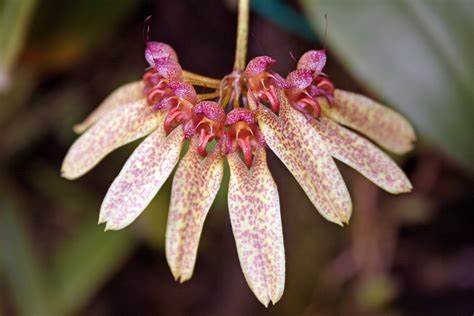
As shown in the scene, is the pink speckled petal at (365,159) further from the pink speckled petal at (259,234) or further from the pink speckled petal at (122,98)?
the pink speckled petal at (122,98)

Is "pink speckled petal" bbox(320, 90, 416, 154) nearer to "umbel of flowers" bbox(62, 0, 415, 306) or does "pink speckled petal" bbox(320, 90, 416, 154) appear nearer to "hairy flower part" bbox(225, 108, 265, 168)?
"umbel of flowers" bbox(62, 0, 415, 306)

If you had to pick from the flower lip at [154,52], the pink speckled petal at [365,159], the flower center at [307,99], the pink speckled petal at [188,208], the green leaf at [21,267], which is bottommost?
the green leaf at [21,267]

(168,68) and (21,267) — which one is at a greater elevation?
(168,68)

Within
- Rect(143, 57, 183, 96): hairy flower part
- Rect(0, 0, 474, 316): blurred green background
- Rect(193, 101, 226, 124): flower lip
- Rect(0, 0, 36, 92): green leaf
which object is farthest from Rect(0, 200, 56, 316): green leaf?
Rect(193, 101, 226, 124): flower lip

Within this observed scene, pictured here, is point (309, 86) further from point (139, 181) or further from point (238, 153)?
point (139, 181)

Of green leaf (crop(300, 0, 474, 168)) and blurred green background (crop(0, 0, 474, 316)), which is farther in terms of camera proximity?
blurred green background (crop(0, 0, 474, 316))

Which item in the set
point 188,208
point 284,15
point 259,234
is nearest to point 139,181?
point 188,208

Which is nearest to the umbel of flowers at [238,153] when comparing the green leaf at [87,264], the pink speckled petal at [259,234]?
the pink speckled petal at [259,234]

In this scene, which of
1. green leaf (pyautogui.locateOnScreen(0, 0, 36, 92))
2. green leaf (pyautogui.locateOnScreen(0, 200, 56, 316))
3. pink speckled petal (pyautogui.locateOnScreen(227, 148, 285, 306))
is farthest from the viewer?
green leaf (pyautogui.locateOnScreen(0, 200, 56, 316))
